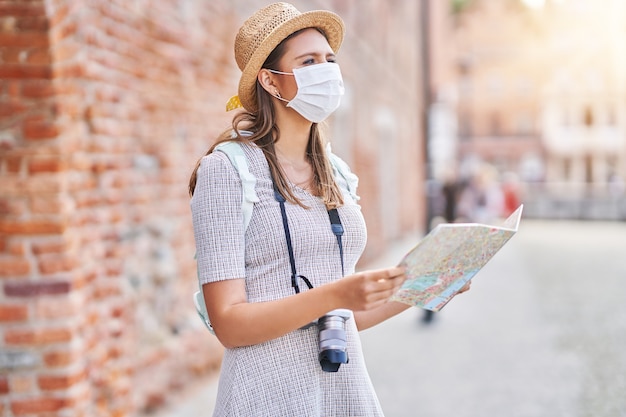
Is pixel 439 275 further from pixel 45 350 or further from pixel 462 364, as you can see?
pixel 462 364

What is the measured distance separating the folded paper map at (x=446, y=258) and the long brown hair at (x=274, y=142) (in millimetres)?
363

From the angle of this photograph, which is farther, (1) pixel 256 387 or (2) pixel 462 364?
(2) pixel 462 364

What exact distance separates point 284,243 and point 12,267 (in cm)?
230

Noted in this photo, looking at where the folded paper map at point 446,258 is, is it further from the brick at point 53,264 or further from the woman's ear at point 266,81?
the brick at point 53,264

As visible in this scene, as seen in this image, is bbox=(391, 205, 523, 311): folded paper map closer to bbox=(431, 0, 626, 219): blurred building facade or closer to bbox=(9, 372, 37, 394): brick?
bbox=(9, 372, 37, 394): brick

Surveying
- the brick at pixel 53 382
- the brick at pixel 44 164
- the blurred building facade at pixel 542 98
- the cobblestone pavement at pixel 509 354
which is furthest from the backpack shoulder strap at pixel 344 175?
the blurred building facade at pixel 542 98

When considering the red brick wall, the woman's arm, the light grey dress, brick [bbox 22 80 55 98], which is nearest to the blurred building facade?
the red brick wall

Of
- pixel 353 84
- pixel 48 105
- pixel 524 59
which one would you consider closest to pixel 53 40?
pixel 48 105

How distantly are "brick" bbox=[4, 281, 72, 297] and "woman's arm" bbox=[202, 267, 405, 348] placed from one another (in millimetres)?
2191

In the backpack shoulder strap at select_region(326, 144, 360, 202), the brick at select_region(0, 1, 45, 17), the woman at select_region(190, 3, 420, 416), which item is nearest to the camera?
the woman at select_region(190, 3, 420, 416)

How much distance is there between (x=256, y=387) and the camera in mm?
1984

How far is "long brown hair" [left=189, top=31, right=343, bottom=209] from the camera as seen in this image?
6.75 feet

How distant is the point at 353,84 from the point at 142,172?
302 inches

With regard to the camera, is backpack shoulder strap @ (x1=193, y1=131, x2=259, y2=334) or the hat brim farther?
the hat brim
